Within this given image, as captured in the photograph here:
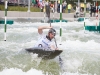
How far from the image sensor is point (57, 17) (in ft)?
96.0

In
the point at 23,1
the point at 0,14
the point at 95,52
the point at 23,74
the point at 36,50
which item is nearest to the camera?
the point at 23,74

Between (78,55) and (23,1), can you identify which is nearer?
(78,55)

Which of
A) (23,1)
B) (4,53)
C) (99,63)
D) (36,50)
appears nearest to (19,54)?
(4,53)

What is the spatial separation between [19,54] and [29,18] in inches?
714

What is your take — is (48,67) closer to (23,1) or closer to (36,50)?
(36,50)

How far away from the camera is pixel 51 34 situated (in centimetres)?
838

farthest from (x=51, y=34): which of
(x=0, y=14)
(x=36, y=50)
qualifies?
(x=0, y=14)

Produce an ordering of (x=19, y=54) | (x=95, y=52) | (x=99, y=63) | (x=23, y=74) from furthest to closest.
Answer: (x=95, y=52), (x=19, y=54), (x=99, y=63), (x=23, y=74)

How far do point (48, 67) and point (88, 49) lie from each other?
10.5ft

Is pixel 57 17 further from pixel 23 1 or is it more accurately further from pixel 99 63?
pixel 99 63

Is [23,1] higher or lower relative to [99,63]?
higher

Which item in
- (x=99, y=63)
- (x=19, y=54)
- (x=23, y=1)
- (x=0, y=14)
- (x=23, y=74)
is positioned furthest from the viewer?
(x=23, y=1)

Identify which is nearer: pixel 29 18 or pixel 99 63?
pixel 99 63

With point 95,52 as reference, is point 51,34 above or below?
above
